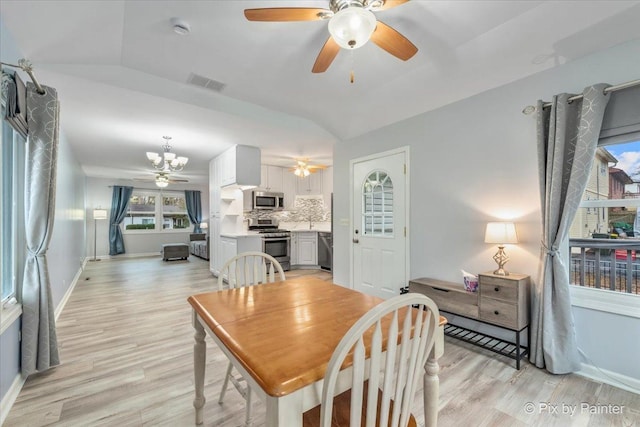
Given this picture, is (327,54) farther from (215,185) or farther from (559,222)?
(215,185)

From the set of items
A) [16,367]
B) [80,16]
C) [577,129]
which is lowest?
[16,367]

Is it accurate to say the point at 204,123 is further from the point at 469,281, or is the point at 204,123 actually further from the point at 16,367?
the point at 469,281

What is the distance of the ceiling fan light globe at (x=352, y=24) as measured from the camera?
1397mm

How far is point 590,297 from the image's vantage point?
2.09 metres

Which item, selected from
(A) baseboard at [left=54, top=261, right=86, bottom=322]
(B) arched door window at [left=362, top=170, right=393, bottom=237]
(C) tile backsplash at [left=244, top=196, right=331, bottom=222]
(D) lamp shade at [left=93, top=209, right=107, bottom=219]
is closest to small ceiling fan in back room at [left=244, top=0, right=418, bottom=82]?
(B) arched door window at [left=362, top=170, right=393, bottom=237]

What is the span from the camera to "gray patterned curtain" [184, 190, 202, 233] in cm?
922

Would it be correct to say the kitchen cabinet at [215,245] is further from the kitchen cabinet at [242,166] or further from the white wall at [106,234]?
the white wall at [106,234]

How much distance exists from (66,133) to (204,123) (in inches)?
85.5

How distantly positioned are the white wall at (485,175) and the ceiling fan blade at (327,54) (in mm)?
1620

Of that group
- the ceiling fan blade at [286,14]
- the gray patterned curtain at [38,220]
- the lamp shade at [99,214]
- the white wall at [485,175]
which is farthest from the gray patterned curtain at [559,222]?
the lamp shade at [99,214]

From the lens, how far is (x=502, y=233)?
2287mm

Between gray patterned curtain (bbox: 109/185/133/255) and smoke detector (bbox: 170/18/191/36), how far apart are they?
7820mm

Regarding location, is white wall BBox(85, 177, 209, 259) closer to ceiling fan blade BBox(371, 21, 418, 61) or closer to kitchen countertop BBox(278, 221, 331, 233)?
kitchen countertop BBox(278, 221, 331, 233)

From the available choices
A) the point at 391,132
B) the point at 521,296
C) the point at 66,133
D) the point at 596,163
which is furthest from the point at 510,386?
the point at 66,133
